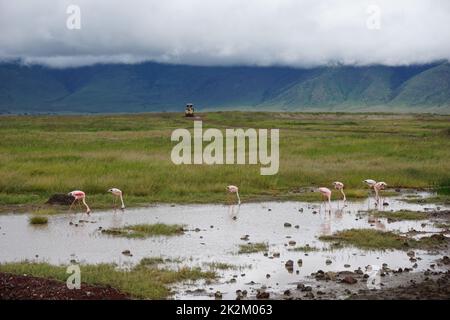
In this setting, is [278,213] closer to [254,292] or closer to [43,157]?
[254,292]

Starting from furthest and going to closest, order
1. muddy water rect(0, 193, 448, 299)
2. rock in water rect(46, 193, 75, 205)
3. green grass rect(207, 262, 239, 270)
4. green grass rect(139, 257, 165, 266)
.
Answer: rock in water rect(46, 193, 75, 205) → green grass rect(139, 257, 165, 266) → green grass rect(207, 262, 239, 270) → muddy water rect(0, 193, 448, 299)

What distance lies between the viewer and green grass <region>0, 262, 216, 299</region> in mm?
15008

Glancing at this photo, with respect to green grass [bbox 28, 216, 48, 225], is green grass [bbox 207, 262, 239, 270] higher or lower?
lower

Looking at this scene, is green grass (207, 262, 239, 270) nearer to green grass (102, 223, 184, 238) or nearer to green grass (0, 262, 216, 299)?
green grass (0, 262, 216, 299)

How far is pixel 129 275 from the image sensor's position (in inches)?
635

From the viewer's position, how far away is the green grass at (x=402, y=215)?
25938 millimetres

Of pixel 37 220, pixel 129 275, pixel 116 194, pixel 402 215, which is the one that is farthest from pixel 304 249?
pixel 116 194

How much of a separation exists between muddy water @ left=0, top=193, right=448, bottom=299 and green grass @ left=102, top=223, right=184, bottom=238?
0.45 metres

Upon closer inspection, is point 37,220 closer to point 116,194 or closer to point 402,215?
point 116,194

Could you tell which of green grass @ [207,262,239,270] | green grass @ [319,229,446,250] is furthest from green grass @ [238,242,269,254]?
green grass @ [319,229,446,250]

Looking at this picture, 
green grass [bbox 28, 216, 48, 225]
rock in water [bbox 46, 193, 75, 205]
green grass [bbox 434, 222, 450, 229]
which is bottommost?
green grass [bbox 434, 222, 450, 229]

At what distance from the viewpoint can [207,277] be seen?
1648cm

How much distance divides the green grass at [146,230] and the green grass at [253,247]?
10.3ft

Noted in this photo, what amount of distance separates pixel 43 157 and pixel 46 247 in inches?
790
